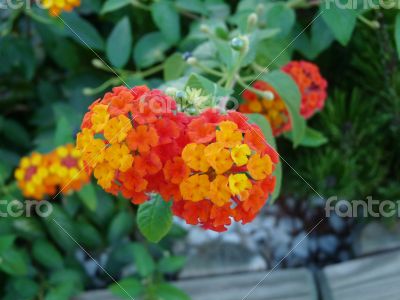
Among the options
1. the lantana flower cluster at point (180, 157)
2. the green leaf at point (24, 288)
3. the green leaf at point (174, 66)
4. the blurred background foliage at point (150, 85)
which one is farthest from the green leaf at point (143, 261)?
the lantana flower cluster at point (180, 157)

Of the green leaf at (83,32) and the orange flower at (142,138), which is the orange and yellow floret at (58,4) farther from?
the orange flower at (142,138)

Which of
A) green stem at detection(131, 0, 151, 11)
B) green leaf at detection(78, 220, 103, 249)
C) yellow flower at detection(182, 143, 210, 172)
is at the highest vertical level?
green stem at detection(131, 0, 151, 11)

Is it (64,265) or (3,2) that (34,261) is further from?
(3,2)

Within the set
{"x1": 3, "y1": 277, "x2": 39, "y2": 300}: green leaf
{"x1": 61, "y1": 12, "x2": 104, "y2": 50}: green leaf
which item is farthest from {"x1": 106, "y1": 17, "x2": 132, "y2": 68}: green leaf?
{"x1": 3, "y1": 277, "x2": 39, "y2": 300}: green leaf

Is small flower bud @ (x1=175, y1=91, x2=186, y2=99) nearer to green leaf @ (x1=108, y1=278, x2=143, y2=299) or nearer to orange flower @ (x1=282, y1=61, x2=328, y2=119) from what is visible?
orange flower @ (x1=282, y1=61, x2=328, y2=119)

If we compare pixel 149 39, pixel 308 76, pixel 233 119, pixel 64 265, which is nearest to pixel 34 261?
pixel 64 265

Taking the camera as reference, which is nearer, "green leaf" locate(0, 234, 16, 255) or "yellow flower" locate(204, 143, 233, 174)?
"yellow flower" locate(204, 143, 233, 174)

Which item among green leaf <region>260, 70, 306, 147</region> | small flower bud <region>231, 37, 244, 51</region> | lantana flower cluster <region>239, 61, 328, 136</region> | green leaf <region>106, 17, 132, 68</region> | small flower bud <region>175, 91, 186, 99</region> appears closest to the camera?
small flower bud <region>175, 91, 186, 99</region>
